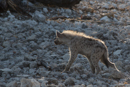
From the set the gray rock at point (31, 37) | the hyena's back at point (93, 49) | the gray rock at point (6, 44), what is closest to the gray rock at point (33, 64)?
the hyena's back at point (93, 49)

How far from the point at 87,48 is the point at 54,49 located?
2041mm

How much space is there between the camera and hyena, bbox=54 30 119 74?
5.54 meters

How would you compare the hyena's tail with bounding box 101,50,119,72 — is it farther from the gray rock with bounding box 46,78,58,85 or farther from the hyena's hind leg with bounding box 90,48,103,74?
the gray rock with bounding box 46,78,58,85

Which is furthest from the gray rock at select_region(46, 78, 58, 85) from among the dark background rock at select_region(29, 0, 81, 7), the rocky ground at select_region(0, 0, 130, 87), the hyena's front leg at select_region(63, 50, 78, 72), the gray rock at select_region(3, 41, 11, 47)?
the dark background rock at select_region(29, 0, 81, 7)

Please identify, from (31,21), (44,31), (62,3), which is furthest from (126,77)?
(62,3)

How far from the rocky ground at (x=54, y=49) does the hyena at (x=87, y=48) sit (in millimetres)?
247

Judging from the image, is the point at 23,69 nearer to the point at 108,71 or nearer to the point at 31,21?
the point at 108,71

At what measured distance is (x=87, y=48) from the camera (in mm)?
5664

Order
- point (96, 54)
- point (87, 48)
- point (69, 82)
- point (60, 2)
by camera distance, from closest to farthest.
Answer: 1. point (69, 82)
2. point (96, 54)
3. point (87, 48)
4. point (60, 2)

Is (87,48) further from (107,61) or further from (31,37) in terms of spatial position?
(31,37)

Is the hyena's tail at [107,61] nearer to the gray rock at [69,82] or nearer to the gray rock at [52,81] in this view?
the gray rock at [69,82]

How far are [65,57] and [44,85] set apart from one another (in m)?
2.16

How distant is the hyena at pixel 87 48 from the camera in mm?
5535

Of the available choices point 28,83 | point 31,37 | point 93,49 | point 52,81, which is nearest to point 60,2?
point 31,37
